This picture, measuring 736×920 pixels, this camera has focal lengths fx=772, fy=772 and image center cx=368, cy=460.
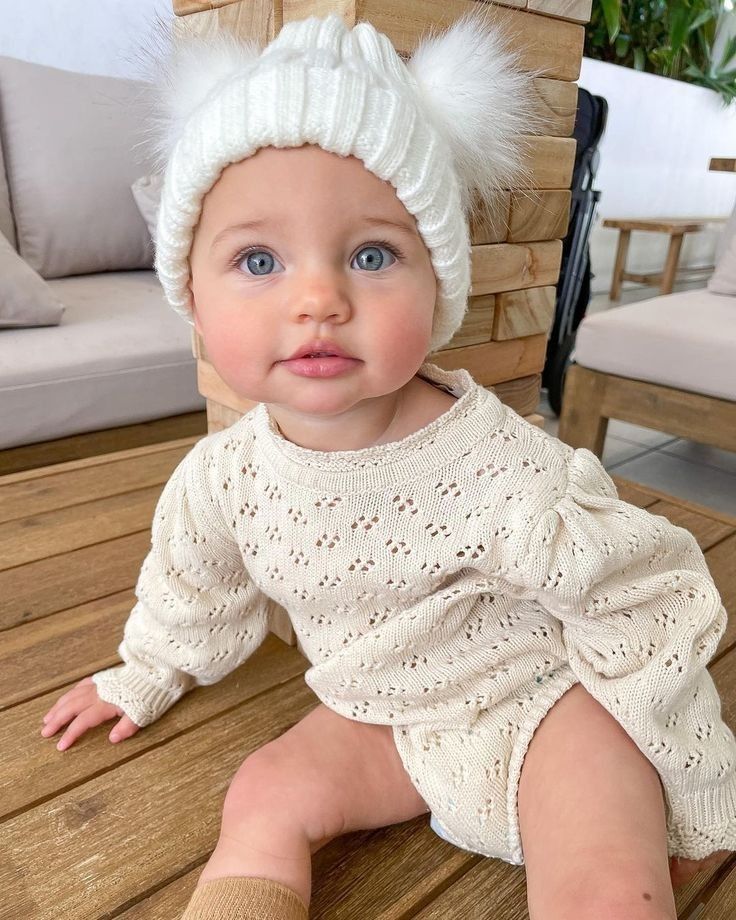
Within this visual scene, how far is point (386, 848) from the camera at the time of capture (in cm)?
73

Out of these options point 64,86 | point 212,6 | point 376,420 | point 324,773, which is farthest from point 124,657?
point 64,86

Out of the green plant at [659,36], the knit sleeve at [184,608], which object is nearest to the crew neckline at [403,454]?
the knit sleeve at [184,608]

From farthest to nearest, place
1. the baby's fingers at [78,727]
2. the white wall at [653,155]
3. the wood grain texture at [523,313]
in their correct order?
the white wall at [653,155]
the wood grain texture at [523,313]
the baby's fingers at [78,727]

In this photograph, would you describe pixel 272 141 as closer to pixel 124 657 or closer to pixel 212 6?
pixel 212 6

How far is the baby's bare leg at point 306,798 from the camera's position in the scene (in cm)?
65

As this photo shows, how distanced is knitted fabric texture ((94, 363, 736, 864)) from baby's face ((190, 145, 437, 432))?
0.11 m

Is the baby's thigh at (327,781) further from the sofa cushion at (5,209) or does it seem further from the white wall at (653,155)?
the white wall at (653,155)

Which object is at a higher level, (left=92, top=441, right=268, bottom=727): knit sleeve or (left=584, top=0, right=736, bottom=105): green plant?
(left=584, top=0, right=736, bottom=105): green plant

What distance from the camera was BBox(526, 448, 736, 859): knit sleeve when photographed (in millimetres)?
632

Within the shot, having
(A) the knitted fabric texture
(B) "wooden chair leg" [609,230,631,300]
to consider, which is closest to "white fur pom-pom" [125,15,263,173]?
(A) the knitted fabric texture

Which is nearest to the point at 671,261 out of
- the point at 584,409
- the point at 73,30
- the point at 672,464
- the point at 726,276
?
the point at 726,276

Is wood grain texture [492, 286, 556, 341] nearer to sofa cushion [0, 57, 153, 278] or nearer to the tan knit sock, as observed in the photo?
the tan knit sock

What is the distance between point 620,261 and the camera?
3.59 metres

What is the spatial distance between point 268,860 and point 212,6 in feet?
2.88
